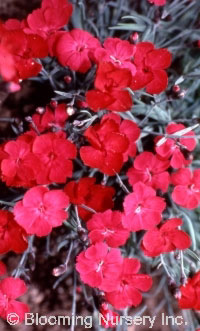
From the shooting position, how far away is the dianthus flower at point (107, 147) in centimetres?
118

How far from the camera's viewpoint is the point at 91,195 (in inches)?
49.7

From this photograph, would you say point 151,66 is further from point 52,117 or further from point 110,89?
point 52,117

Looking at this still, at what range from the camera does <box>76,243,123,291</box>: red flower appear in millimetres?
1194

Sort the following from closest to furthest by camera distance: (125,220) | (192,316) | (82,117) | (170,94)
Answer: (125,220), (170,94), (82,117), (192,316)

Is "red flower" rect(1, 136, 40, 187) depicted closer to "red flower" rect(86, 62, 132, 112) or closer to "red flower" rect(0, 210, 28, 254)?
"red flower" rect(0, 210, 28, 254)

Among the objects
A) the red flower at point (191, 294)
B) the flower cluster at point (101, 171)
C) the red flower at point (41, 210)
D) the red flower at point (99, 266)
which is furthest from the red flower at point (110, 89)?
the red flower at point (191, 294)

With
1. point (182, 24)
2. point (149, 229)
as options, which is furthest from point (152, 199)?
point (182, 24)

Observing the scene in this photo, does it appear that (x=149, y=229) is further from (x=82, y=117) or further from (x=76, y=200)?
(x=82, y=117)

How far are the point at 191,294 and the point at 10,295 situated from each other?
0.53m

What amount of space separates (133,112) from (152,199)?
44cm

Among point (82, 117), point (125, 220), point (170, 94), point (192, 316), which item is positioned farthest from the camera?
point (192, 316)

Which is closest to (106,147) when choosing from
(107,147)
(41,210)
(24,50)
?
(107,147)

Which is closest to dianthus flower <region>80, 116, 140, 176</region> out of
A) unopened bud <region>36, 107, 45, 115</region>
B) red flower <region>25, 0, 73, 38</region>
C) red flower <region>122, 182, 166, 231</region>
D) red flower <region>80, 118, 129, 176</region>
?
red flower <region>80, 118, 129, 176</region>

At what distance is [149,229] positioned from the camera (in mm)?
1226
